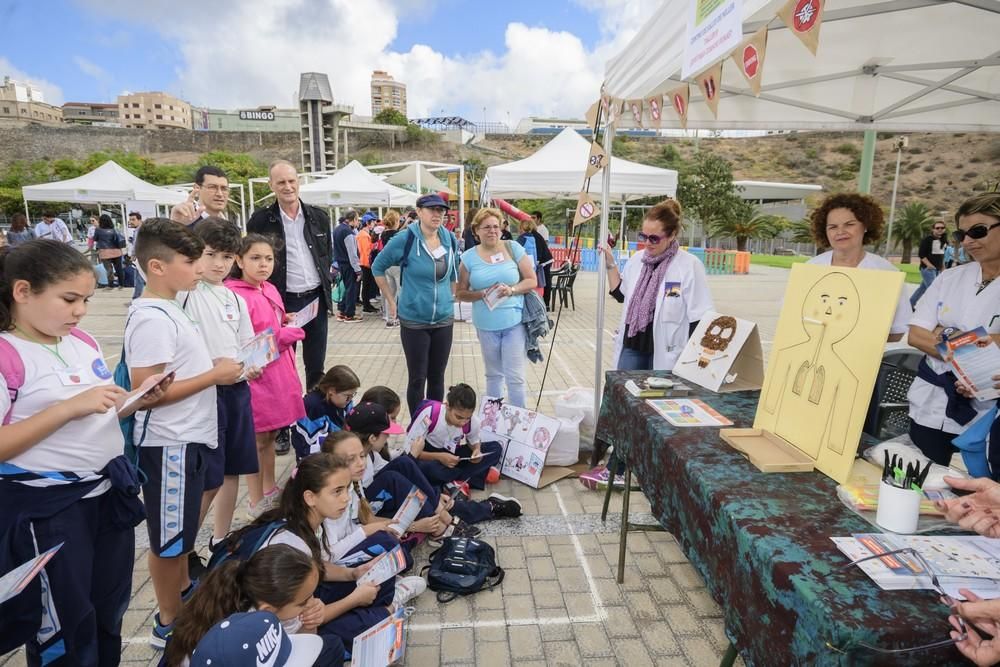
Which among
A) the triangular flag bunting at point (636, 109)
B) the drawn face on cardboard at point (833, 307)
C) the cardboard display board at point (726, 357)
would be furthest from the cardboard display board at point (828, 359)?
the triangular flag bunting at point (636, 109)

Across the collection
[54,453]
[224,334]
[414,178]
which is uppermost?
[414,178]

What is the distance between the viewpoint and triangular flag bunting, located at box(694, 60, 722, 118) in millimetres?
2258

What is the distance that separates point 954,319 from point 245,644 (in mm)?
3176

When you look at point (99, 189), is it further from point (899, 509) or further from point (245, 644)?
point (899, 509)

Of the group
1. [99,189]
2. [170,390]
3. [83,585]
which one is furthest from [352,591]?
[99,189]

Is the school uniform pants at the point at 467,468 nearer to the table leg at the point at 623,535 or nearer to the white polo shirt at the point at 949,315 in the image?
the table leg at the point at 623,535

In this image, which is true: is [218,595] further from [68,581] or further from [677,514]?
[677,514]

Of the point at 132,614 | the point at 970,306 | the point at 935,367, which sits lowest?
the point at 132,614

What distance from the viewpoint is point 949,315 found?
99.2 inches

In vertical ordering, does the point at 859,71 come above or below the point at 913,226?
above

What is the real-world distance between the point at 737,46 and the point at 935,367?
70.3 inches

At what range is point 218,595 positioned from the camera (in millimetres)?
1628

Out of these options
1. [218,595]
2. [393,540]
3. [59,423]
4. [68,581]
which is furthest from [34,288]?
[393,540]

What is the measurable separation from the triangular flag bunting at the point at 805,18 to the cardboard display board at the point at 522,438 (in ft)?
8.87
